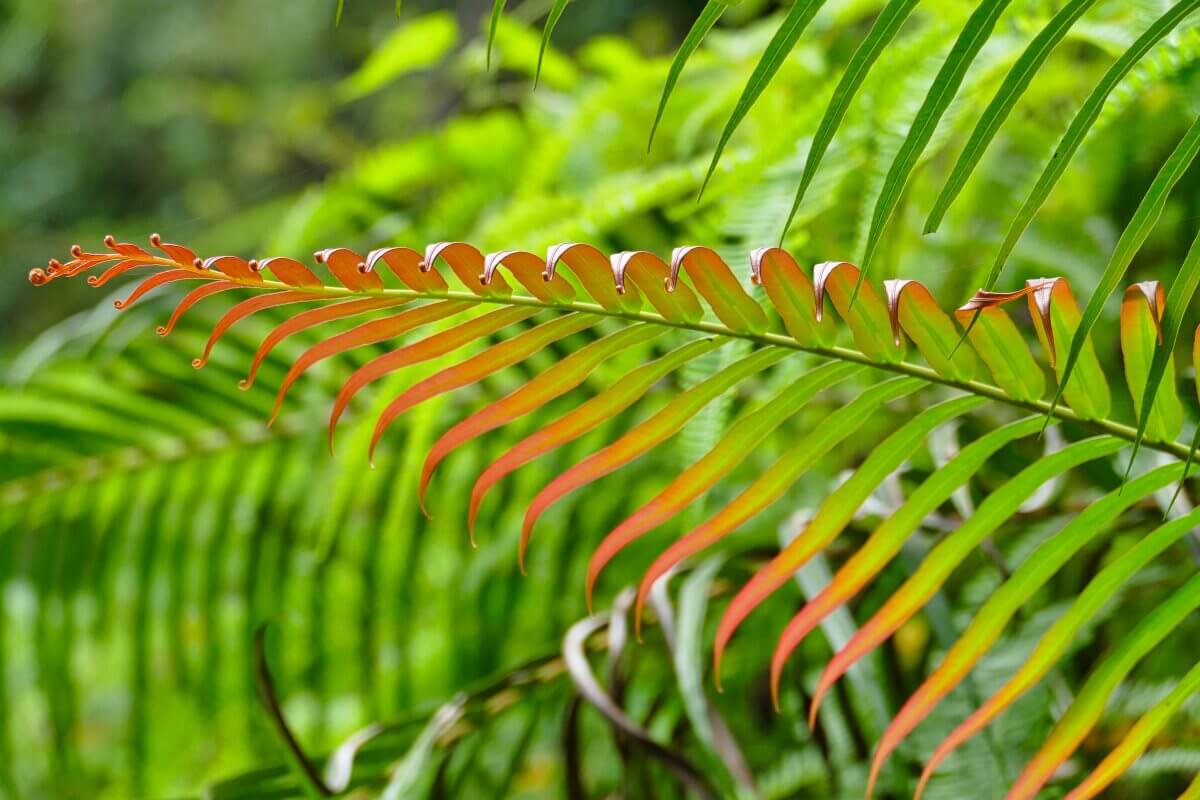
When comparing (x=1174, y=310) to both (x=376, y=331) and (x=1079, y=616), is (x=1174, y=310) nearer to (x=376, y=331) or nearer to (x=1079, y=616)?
(x=1079, y=616)

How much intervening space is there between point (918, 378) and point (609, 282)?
11 cm

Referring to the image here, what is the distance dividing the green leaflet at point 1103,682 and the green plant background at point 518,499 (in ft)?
0.61

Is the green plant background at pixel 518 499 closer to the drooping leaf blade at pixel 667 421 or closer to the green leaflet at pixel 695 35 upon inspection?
the drooping leaf blade at pixel 667 421

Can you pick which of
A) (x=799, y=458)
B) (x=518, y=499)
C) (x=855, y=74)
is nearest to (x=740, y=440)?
(x=799, y=458)

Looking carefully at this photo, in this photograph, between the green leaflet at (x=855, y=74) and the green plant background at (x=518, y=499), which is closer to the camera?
the green leaflet at (x=855, y=74)

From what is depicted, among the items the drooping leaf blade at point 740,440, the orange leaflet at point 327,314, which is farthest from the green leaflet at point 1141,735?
the orange leaflet at point 327,314

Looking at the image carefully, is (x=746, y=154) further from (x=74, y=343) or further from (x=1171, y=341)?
(x=74, y=343)

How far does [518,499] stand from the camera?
98 centimetres

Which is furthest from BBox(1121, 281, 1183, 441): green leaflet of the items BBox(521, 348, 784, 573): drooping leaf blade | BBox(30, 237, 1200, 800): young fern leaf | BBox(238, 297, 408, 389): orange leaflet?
BBox(238, 297, 408, 389): orange leaflet

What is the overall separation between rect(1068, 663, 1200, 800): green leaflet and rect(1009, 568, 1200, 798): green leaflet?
0.4 inches

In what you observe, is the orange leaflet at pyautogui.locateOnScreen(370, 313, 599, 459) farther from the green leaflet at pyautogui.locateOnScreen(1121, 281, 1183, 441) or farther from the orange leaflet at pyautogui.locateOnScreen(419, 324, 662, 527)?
the green leaflet at pyautogui.locateOnScreen(1121, 281, 1183, 441)

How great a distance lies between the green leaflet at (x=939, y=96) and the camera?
0.29m

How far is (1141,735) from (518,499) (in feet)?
2.17

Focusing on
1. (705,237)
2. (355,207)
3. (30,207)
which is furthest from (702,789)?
(30,207)
